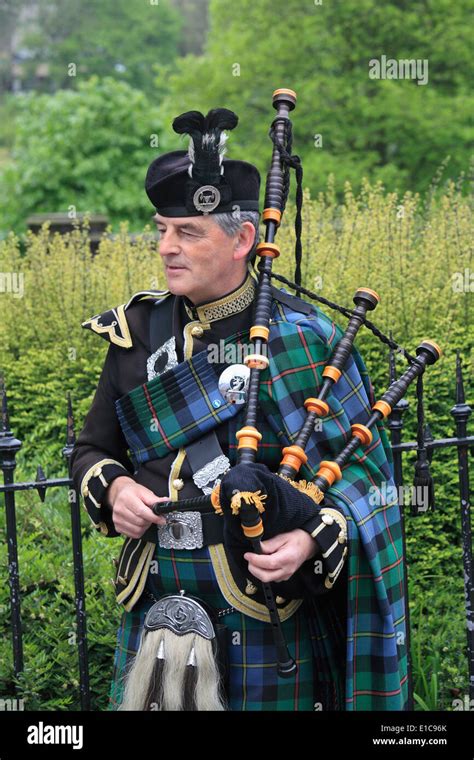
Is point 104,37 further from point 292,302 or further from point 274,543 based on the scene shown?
point 274,543

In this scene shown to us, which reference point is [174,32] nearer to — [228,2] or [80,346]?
[228,2]

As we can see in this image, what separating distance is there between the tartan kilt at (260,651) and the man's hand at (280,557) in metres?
0.27

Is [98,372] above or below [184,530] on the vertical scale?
above

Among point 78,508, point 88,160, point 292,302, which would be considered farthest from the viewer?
point 88,160

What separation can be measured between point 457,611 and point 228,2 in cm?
1289

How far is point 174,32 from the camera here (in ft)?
154

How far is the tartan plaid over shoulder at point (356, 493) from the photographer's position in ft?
8.91

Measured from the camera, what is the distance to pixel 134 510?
269 centimetres

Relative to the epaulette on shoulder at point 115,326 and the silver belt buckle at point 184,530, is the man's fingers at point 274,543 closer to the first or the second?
the silver belt buckle at point 184,530

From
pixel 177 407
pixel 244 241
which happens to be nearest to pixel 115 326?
pixel 177 407

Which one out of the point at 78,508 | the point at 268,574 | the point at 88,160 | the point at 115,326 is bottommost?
the point at 268,574

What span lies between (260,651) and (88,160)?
1333 cm

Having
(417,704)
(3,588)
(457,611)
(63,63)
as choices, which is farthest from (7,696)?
(63,63)

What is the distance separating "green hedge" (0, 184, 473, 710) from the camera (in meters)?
3.88
